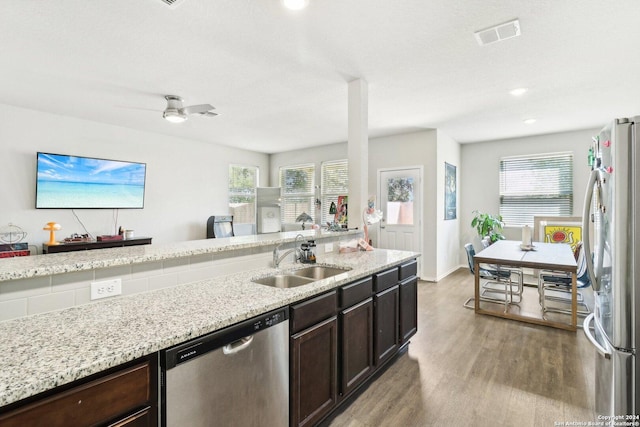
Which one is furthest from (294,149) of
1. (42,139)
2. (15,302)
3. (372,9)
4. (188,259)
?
(15,302)

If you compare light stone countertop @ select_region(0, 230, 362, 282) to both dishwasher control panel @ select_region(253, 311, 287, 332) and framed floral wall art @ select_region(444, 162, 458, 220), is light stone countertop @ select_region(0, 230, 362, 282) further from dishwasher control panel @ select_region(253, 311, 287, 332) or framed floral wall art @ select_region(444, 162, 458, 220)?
framed floral wall art @ select_region(444, 162, 458, 220)

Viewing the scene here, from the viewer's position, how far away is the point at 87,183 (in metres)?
4.68

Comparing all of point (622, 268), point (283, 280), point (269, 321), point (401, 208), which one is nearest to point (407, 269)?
point (283, 280)

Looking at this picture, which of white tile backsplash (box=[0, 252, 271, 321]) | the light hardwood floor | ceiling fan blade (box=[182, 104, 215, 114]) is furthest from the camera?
ceiling fan blade (box=[182, 104, 215, 114])

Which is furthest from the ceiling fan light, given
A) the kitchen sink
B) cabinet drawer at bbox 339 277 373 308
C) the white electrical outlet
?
cabinet drawer at bbox 339 277 373 308

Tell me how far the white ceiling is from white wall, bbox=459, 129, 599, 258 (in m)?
0.89

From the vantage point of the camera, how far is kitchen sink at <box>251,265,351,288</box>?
218 cm

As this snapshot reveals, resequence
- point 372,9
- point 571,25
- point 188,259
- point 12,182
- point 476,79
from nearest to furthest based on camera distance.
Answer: point 188,259, point 372,9, point 571,25, point 476,79, point 12,182

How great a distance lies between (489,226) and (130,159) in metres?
6.66

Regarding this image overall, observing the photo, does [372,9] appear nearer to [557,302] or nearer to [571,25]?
[571,25]

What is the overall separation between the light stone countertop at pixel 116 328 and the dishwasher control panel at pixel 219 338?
29 millimetres

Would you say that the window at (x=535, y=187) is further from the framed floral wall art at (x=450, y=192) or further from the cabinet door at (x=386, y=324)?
the cabinet door at (x=386, y=324)

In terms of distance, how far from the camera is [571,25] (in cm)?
230

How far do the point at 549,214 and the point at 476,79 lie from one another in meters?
3.82
